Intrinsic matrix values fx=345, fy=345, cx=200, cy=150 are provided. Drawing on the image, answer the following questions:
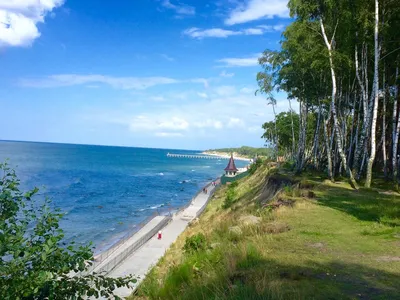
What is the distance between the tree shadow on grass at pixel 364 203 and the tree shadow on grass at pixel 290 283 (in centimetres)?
462

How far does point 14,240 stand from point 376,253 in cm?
756

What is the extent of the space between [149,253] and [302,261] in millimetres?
21536

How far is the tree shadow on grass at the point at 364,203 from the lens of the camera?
11414mm

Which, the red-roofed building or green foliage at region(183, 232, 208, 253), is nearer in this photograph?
green foliage at region(183, 232, 208, 253)

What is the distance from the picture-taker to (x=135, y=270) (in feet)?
75.9

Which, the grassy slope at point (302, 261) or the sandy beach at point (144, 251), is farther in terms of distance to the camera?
the sandy beach at point (144, 251)

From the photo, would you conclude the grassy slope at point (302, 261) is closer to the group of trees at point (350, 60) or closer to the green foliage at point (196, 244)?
the green foliage at point (196, 244)

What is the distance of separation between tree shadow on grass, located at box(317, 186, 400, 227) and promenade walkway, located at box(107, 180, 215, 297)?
864cm

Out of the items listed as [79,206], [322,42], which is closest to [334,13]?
[322,42]

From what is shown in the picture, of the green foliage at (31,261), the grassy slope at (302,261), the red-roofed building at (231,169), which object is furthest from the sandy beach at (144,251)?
the red-roofed building at (231,169)

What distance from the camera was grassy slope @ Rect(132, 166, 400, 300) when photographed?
19.5 feet

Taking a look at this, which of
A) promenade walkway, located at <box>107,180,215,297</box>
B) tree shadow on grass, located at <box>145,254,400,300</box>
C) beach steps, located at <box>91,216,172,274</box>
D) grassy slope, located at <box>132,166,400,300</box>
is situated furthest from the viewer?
beach steps, located at <box>91,216,172,274</box>

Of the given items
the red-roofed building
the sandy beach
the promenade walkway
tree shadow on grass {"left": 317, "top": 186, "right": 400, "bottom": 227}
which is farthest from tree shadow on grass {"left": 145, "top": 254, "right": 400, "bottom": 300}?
the red-roofed building

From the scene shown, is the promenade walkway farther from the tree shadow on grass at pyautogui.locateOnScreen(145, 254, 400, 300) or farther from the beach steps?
the tree shadow on grass at pyautogui.locateOnScreen(145, 254, 400, 300)
